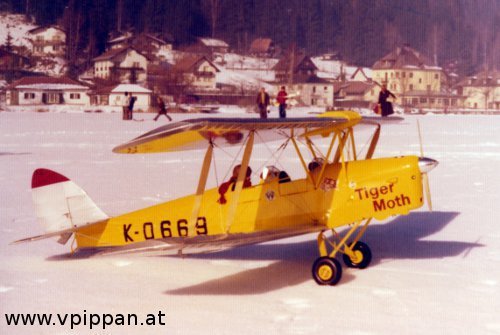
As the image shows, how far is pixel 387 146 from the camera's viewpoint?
21391 mm

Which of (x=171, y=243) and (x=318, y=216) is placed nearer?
(x=171, y=243)

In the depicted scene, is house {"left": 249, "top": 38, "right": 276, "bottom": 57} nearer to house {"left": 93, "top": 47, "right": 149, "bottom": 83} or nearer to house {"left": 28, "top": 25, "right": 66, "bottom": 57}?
house {"left": 28, "top": 25, "right": 66, "bottom": 57}

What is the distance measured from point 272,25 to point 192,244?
176541 millimetres

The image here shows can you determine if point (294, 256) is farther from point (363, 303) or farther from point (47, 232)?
point (47, 232)

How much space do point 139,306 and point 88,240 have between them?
1690mm

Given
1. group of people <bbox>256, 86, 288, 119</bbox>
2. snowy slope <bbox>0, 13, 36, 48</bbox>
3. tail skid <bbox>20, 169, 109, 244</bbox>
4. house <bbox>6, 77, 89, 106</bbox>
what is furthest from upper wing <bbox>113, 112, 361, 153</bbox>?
snowy slope <bbox>0, 13, 36, 48</bbox>

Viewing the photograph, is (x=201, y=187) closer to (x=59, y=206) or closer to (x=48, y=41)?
(x=59, y=206)

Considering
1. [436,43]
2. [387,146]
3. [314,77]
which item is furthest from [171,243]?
[436,43]

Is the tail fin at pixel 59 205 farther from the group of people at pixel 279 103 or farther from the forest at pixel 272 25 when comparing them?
the forest at pixel 272 25

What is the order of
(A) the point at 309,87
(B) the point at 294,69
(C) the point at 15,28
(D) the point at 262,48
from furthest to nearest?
(D) the point at 262,48
(C) the point at 15,28
(B) the point at 294,69
(A) the point at 309,87

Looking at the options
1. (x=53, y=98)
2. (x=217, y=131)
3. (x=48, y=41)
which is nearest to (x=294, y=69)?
(x=48, y=41)

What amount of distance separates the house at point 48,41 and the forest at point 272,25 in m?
8.34

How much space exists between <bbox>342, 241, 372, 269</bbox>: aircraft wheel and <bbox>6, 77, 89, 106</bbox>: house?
74.8m

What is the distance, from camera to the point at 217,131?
6660mm
